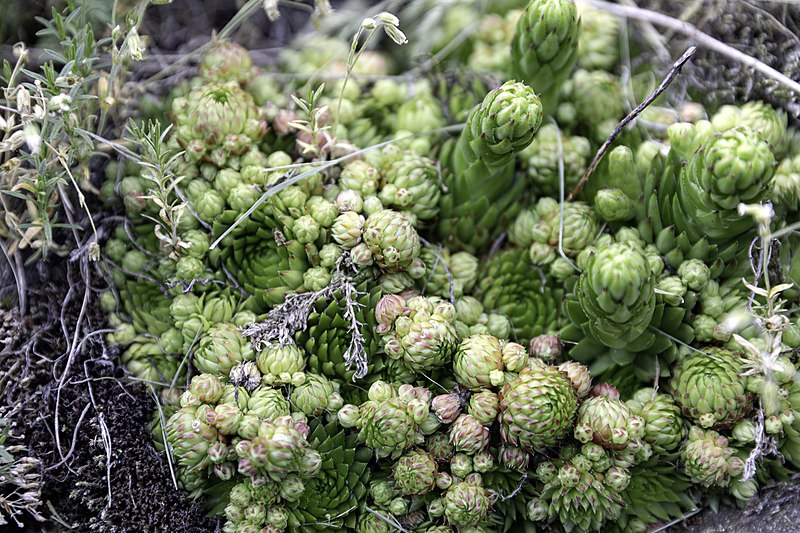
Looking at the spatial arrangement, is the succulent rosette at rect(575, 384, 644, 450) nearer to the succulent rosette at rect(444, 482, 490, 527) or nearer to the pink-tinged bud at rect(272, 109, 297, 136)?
the succulent rosette at rect(444, 482, 490, 527)

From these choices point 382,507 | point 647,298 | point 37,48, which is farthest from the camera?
point 37,48

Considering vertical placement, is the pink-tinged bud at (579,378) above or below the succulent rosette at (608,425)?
above

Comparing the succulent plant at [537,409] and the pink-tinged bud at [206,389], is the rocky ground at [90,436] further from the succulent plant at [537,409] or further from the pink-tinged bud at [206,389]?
the succulent plant at [537,409]

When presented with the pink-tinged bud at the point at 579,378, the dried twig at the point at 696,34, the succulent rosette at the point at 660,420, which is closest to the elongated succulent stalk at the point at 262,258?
the pink-tinged bud at the point at 579,378

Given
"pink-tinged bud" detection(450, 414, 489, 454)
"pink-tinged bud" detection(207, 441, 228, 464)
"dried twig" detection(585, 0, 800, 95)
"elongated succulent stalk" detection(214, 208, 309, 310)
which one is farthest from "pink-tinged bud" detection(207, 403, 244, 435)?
"dried twig" detection(585, 0, 800, 95)

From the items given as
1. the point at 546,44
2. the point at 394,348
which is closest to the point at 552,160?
the point at 546,44

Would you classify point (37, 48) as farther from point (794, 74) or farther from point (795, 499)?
point (795, 499)

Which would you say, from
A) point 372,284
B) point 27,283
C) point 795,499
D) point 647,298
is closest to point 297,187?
point 372,284

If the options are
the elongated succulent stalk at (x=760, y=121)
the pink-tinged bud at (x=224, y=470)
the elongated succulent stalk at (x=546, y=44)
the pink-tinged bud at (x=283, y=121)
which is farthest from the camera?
the pink-tinged bud at (x=283, y=121)

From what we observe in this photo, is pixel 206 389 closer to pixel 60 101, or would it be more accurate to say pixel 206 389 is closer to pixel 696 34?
pixel 60 101
